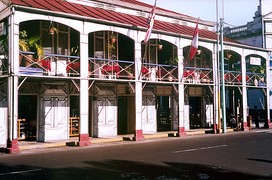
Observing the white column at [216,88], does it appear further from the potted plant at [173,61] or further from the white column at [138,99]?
the white column at [138,99]

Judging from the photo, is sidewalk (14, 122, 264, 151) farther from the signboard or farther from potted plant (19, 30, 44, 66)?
the signboard

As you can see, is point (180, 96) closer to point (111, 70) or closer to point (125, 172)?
point (111, 70)

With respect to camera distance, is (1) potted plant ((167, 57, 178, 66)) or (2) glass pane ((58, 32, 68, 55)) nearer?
(2) glass pane ((58, 32, 68, 55))

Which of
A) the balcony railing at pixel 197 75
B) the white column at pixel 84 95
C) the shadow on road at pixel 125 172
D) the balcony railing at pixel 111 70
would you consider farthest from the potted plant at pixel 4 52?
the balcony railing at pixel 197 75

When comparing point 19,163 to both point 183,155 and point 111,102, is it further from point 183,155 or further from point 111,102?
point 111,102

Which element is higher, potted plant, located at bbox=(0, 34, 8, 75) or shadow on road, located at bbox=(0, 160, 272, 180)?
potted plant, located at bbox=(0, 34, 8, 75)

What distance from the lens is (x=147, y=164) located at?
10391 millimetres

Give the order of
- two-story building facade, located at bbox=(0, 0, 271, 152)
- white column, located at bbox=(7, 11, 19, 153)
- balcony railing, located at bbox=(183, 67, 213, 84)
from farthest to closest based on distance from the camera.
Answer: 1. balcony railing, located at bbox=(183, 67, 213, 84)
2. two-story building facade, located at bbox=(0, 0, 271, 152)
3. white column, located at bbox=(7, 11, 19, 153)

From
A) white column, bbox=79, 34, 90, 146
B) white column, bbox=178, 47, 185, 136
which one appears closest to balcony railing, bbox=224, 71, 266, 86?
white column, bbox=178, 47, 185, 136

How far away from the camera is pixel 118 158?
1181 cm

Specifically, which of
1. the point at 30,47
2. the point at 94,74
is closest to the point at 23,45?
the point at 30,47

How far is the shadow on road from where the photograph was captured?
335 inches

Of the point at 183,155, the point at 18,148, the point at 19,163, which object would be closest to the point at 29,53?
the point at 18,148

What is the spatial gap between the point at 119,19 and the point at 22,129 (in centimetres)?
840
